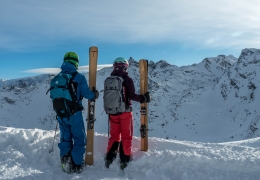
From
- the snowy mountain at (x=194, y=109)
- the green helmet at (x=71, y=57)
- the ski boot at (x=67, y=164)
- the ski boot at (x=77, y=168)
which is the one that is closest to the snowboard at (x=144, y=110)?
the ski boot at (x=77, y=168)

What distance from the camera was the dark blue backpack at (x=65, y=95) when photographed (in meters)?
5.02

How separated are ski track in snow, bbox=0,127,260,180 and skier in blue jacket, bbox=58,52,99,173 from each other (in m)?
0.34

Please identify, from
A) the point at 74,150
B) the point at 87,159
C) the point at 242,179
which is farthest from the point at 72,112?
the point at 242,179

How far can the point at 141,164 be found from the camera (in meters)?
5.42

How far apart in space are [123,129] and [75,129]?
1096mm

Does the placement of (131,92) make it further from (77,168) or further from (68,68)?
(77,168)

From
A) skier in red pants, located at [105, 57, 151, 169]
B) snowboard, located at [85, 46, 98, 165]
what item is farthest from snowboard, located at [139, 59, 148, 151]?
snowboard, located at [85, 46, 98, 165]

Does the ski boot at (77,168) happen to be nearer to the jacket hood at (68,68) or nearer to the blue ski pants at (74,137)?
the blue ski pants at (74,137)

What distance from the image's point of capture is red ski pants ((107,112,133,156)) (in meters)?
5.55

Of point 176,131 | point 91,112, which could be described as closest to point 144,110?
point 91,112

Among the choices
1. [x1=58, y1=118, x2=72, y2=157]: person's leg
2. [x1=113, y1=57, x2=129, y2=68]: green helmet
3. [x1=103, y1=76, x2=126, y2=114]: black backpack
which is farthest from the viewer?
[x1=113, y1=57, x2=129, y2=68]: green helmet

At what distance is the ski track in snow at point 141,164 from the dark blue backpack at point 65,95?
1.27 meters

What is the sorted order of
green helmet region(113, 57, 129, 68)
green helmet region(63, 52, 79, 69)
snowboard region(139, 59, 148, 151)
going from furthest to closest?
snowboard region(139, 59, 148, 151) → green helmet region(113, 57, 129, 68) → green helmet region(63, 52, 79, 69)

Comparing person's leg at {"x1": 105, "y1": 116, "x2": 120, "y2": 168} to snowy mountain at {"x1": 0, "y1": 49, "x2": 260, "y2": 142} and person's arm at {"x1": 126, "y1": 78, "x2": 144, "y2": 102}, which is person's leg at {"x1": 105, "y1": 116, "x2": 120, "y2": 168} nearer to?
person's arm at {"x1": 126, "y1": 78, "x2": 144, "y2": 102}
